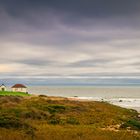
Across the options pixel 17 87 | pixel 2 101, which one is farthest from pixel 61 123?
pixel 17 87

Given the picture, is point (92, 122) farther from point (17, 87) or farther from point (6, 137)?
point (17, 87)

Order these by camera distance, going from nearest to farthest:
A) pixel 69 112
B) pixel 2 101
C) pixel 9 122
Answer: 1. pixel 9 122
2. pixel 69 112
3. pixel 2 101

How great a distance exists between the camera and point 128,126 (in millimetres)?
34594

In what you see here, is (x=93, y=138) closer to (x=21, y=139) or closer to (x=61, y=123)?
(x=21, y=139)

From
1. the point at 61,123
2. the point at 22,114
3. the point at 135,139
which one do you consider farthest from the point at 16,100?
the point at 135,139

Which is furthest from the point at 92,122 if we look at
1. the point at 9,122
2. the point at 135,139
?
the point at 135,139

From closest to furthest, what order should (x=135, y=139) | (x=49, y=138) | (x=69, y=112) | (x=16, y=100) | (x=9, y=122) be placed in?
(x=49, y=138), (x=135, y=139), (x=9, y=122), (x=69, y=112), (x=16, y=100)

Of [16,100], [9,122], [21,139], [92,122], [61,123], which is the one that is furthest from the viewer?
[16,100]

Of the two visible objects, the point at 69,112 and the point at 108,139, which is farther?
the point at 69,112

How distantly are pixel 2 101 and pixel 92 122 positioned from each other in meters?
18.3

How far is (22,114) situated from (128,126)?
420 inches

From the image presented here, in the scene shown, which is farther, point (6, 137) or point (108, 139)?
point (108, 139)

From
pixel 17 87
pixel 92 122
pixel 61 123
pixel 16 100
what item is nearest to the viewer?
pixel 61 123

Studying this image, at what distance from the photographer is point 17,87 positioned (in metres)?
112
